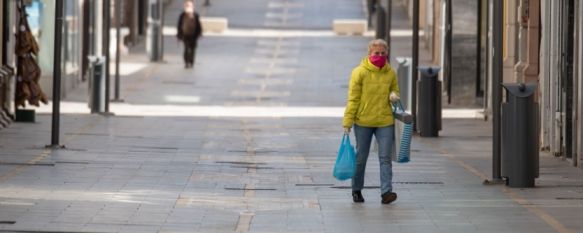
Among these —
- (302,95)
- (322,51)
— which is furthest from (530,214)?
(322,51)

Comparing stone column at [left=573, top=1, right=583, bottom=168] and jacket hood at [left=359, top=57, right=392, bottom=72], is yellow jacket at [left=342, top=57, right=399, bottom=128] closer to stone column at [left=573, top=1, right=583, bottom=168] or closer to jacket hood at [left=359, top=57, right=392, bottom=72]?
jacket hood at [left=359, top=57, right=392, bottom=72]

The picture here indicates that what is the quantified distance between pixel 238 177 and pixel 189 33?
28.0 meters

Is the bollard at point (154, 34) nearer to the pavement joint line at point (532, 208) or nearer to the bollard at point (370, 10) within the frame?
the bollard at point (370, 10)

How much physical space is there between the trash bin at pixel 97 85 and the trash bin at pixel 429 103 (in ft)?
22.6

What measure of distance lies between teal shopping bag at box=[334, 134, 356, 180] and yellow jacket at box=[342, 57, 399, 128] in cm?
23

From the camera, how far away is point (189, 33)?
4844 cm

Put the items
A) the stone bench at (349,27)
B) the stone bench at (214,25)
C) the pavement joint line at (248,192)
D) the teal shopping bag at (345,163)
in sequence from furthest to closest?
the stone bench at (214,25)
the stone bench at (349,27)
the teal shopping bag at (345,163)
the pavement joint line at (248,192)

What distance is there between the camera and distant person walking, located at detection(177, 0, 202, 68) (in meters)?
47.9

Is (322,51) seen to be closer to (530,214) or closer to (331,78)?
(331,78)

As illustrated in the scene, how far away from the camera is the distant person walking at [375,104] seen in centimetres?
1756

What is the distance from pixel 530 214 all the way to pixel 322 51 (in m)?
36.4

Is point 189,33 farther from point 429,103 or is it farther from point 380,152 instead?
point 380,152

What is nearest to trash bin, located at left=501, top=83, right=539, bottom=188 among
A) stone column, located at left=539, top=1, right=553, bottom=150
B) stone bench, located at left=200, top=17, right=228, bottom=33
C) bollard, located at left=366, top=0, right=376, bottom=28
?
stone column, located at left=539, top=1, right=553, bottom=150

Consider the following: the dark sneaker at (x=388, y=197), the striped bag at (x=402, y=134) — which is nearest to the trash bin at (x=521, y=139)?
the striped bag at (x=402, y=134)
